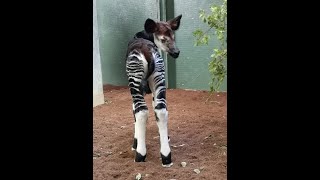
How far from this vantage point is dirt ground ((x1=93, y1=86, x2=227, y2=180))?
233cm

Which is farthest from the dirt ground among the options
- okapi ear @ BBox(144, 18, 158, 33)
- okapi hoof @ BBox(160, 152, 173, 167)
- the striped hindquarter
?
okapi ear @ BBox(144, 18, 158, 33)

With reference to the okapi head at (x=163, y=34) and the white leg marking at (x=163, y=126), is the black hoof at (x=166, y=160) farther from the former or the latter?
the okapi head at (x=163, y=34)

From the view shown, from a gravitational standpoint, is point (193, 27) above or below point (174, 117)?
above

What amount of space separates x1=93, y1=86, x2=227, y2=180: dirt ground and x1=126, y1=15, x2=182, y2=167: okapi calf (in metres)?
0.22

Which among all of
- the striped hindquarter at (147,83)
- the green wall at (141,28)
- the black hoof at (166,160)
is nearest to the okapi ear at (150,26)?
the striped hindquarter at (147,83)

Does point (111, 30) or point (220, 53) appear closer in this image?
point (220, 53)

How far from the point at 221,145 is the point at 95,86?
227cm

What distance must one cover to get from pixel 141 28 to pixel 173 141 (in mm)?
2869

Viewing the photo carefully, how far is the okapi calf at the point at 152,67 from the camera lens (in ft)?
7.94

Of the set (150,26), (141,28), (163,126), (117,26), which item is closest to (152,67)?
(150,26)

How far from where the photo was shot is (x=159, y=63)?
8.10 feet

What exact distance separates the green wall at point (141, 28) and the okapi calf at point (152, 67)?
287 centimetres
